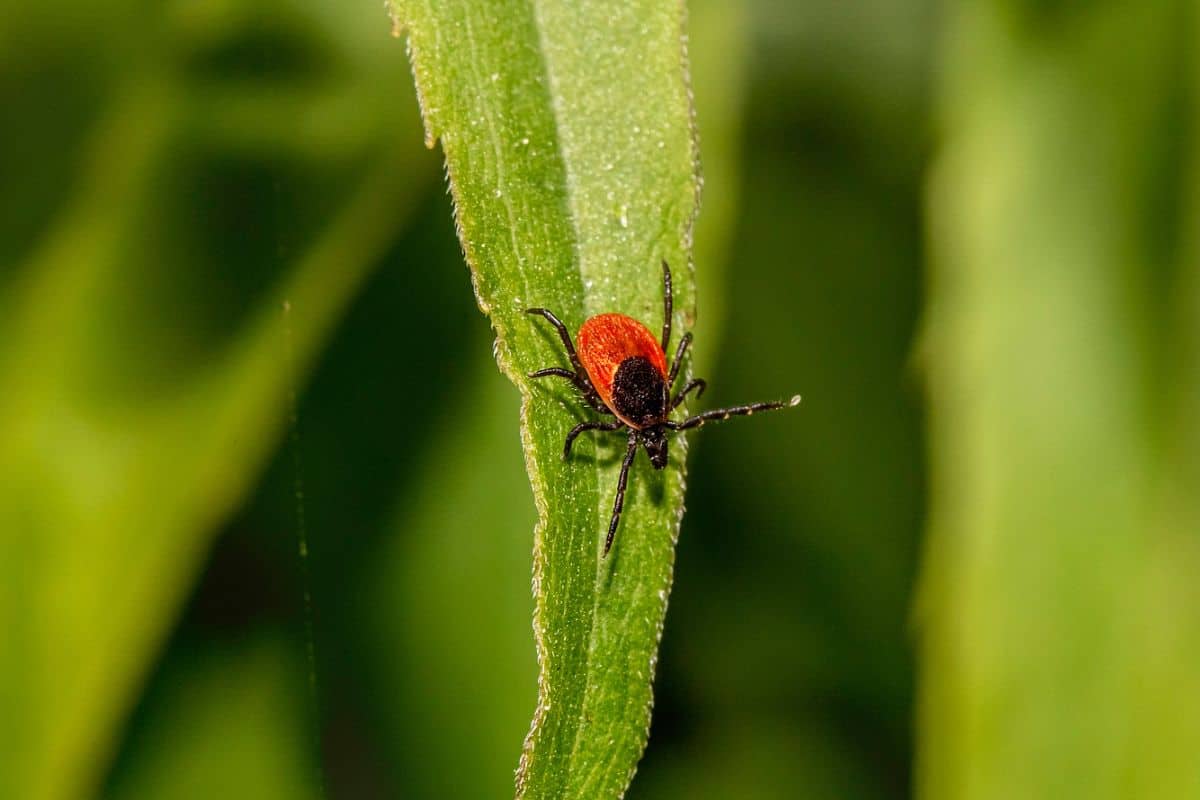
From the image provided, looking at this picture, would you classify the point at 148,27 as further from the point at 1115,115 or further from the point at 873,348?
the point at 1115,115

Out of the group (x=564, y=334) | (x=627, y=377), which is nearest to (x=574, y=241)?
(x=564, y=334)

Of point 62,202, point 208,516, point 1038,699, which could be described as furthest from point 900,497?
point 62,202

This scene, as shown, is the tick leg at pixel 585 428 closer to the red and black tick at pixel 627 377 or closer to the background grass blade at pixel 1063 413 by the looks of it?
the red and black tick at pixel 627 377

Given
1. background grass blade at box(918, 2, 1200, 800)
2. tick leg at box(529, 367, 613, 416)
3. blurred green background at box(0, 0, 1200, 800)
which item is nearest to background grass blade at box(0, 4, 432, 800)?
blurred green background at box(0, 0, 1200, 800)

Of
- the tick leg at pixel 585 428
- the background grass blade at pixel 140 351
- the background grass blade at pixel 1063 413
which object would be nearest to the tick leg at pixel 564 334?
the tick leg at pixel 585 428

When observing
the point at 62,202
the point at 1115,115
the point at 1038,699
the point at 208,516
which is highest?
the point at 62,202

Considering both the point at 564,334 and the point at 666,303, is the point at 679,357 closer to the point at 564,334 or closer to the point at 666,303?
the point at 666,303

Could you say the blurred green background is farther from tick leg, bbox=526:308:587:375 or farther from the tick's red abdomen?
tick leg, bbox=526:308:587:375
